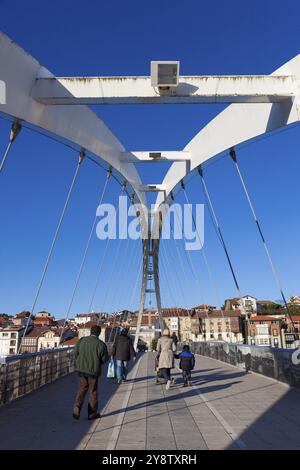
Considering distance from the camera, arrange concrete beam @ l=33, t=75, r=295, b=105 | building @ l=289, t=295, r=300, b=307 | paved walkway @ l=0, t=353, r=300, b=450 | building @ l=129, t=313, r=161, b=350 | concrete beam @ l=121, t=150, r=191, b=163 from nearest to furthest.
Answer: paved walkway @ l=0, t=353, r=300, b=450, concrete beam @ l=33, t=75, r=295, b=105, concrete beam @ l=121, t=150, r=191, b=163, building @ l=129, t=313, r=161, b=350, building @ l=289, t=295, r=300, b=307

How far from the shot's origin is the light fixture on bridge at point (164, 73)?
27.6 ft

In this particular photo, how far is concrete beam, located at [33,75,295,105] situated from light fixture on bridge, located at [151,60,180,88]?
11.4 inches

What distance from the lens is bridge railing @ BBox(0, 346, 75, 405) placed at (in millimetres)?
6719

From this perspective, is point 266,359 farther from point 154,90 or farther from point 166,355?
point 154,90

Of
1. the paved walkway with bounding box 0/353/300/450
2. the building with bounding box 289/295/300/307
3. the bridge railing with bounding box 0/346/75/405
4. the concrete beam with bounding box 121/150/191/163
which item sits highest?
the building with bounding box 289/295/300/307

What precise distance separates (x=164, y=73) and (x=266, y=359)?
7.24 meters

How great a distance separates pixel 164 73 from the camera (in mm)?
8539

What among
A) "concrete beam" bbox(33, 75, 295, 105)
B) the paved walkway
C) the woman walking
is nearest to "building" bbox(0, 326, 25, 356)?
the woman walking

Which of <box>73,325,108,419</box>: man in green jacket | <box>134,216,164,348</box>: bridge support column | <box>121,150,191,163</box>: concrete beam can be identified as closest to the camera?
<box>73,325,108,419</box>: man in green jacket

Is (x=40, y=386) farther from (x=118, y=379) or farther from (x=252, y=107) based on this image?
(x=252, y=107)

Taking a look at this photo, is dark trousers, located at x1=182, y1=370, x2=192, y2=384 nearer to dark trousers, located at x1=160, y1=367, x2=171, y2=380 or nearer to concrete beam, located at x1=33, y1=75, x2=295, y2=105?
dark trousers, located at x1=160, y1=367, x2=171, y2=380
